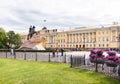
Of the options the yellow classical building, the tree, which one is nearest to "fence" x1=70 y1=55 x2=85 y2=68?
the tree

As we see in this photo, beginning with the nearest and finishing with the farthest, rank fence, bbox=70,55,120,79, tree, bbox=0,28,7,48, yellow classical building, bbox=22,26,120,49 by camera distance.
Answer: fence, bbox=70,55,120,79 → tree, bbox=0,28,7,48 → yellow classical building, bbox=22,26,120,49

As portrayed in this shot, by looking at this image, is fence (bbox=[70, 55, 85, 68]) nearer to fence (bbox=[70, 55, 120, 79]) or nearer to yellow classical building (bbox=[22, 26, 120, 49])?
fence (bbox=[70, 55, 120, 79])

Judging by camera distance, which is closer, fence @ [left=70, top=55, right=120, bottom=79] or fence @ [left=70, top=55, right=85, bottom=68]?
fence @ [left=70, top=55, right=120, bottom=79]

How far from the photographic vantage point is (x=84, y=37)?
127 m

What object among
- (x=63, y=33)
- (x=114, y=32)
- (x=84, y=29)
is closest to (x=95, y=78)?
(x=114, y=32)

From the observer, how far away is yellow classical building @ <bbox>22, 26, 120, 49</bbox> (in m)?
114

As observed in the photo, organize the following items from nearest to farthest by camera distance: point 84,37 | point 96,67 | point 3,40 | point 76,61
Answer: point 96,67, point 76,61, point 3,40, point 84,37

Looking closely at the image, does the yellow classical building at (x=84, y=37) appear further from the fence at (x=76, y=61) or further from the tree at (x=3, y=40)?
the fence at (x=76, y=61)

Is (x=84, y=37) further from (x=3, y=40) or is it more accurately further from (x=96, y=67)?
(x=96, y=67)

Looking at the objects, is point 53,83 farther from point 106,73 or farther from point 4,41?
point 4,41

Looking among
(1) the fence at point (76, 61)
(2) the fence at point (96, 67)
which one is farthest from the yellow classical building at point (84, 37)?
(2) the fence at point (96, 67)

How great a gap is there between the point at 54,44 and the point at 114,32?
4316 cm

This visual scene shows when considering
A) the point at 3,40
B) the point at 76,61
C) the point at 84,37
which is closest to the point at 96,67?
the point at 76,61

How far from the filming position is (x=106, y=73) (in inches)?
708
